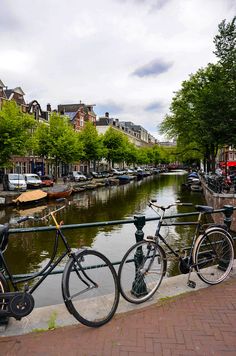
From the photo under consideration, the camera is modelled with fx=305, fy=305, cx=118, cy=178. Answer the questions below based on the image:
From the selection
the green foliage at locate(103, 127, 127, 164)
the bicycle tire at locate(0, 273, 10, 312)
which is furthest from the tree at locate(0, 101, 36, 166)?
the green foliage at locate(103, 127, 127, 164)

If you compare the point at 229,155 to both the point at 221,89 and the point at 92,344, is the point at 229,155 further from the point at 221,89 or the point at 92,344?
the point at 92,344

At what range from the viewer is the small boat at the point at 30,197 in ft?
73.6

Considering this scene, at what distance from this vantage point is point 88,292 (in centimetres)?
362

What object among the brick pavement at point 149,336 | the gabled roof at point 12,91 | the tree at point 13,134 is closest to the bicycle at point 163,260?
the brick pavement at point 149,336

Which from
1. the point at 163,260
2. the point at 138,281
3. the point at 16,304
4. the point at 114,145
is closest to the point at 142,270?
the point at 138,281

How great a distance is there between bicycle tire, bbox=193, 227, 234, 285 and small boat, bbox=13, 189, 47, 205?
771 inches

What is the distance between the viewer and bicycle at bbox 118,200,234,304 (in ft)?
12.5

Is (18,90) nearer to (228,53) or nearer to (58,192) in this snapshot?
(58,192)

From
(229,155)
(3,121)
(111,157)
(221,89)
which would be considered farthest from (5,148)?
(229,155)

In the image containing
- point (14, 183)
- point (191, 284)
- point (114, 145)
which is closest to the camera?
point (191, 284)

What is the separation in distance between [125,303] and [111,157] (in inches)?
2021

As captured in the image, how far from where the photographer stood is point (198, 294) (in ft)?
13.4

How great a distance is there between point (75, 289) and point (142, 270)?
973mm

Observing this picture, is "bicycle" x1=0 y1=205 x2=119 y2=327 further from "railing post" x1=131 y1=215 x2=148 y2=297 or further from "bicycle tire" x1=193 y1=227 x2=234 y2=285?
"bicycle tire" x1=193 y1=227 x2=234 y2=285
